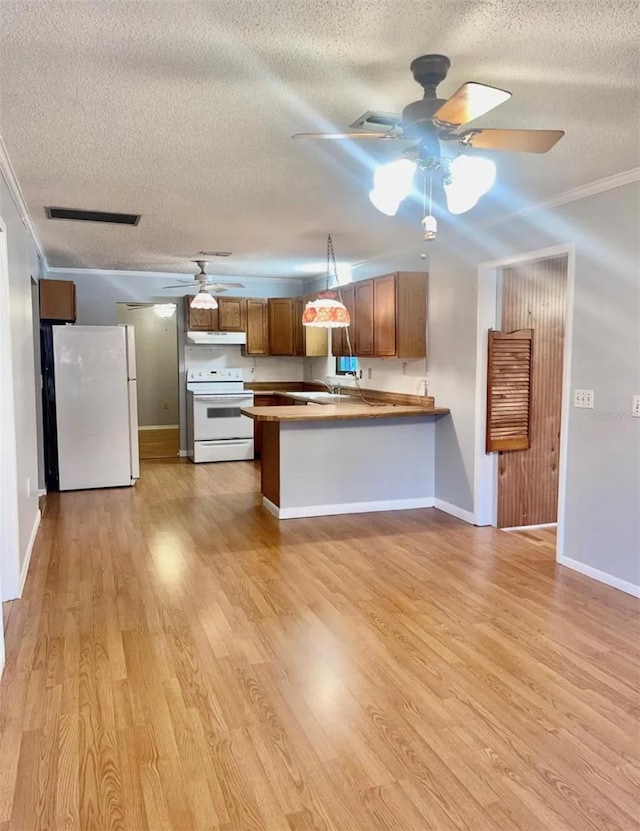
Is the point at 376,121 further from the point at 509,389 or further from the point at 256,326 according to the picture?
the point at 256,326

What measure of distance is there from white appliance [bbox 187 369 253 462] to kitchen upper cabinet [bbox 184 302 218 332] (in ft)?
1.93

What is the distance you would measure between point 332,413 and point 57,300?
3.21 meters

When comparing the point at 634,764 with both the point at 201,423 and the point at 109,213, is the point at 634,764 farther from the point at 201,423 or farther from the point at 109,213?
the point at 201,423

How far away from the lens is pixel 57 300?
607 centimetres

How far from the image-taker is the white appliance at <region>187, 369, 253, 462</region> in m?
7.58

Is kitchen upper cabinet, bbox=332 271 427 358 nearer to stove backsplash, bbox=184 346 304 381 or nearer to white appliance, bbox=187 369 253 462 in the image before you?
white appliance, bbox=187 369 253 462

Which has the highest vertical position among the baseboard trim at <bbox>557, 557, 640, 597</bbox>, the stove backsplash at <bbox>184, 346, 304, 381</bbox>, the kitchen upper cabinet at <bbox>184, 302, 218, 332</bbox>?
the kitchen upper cabinet at <bbox>184, 302, 218, 332</bbox>

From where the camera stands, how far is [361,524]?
491cm

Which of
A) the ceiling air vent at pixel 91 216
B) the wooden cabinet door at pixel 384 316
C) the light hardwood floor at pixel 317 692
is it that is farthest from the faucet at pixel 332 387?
the ceiling air vent at pixel 91 216

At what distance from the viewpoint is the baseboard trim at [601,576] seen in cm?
347

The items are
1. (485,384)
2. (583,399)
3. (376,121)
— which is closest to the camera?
(376,121)

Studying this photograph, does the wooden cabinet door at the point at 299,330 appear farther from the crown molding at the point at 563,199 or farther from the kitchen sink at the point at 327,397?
the crown molding at the point at 563,199

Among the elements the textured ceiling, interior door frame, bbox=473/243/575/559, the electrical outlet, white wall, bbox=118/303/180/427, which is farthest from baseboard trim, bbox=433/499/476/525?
white wall, bbox=118/303/180/427

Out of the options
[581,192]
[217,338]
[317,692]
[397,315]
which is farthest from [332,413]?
[217,338]
